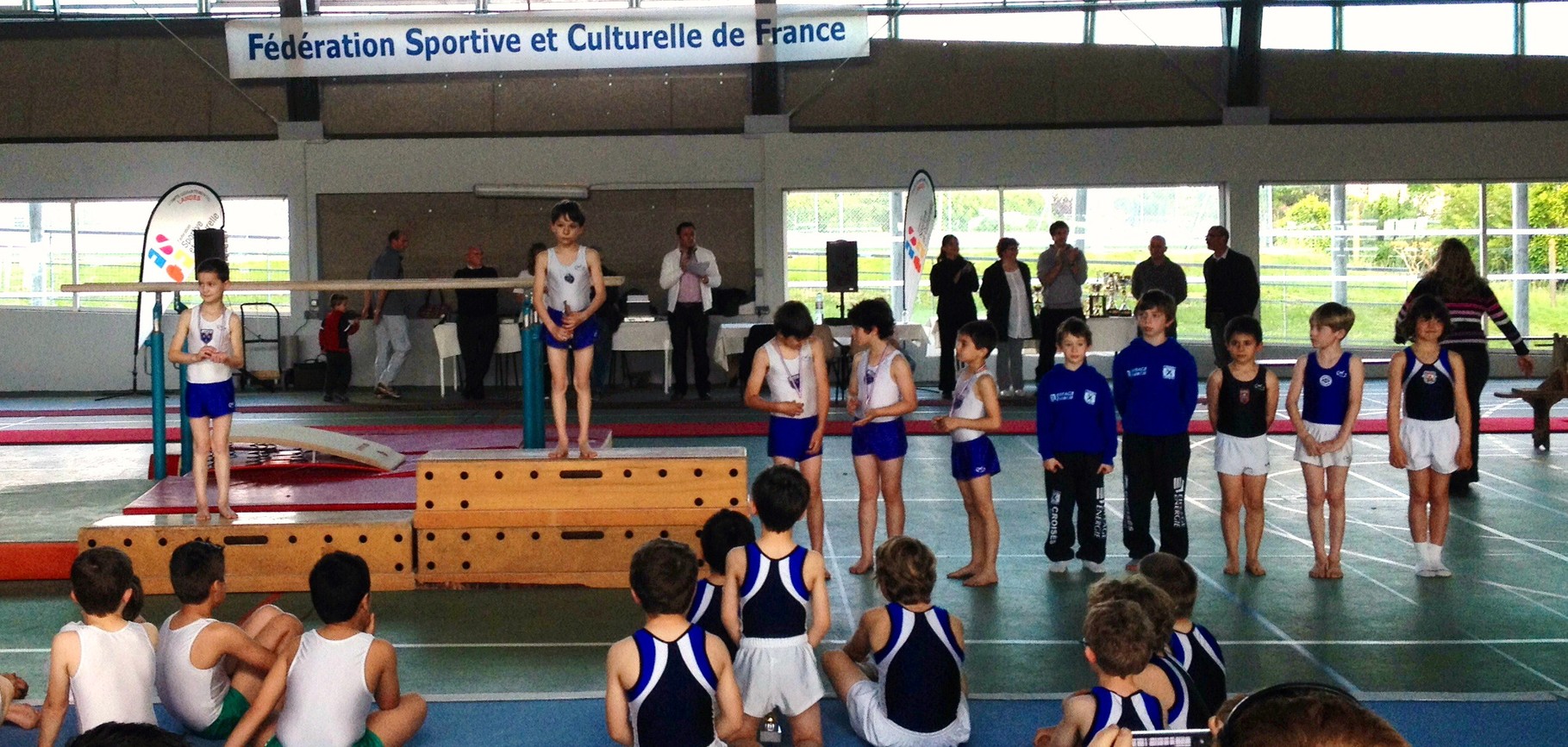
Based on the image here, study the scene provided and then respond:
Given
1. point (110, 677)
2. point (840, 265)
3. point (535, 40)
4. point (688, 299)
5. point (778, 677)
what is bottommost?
point (778, 677)

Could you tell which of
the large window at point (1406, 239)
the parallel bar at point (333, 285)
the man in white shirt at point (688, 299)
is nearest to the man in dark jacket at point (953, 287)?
the man in white shirt at point (688, 299)

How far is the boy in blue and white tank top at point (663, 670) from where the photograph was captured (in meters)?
4.18

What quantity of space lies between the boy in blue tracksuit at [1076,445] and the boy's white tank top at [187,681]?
12.6 feet

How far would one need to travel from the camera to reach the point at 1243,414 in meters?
6.99

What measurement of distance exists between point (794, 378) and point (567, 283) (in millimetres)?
1354

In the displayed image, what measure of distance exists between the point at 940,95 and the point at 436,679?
512 inches

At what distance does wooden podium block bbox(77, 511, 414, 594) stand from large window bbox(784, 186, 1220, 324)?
1071 centimetres

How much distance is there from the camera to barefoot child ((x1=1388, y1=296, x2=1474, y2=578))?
7.08 metres

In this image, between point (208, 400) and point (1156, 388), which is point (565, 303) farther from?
point (1156, 388)

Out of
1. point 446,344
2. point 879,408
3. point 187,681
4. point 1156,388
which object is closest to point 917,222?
point 446,344

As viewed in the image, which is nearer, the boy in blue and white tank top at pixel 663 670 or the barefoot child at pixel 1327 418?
the boy in blue and white tank top at pixel 663 670

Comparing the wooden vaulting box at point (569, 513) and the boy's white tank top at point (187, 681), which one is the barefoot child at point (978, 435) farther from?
the boy's white tank top at point (187, 681)

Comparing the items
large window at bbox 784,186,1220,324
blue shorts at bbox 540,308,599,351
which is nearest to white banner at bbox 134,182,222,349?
large window at bbox 784,186,1220,324

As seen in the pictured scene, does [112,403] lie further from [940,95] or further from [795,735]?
[795,735]
